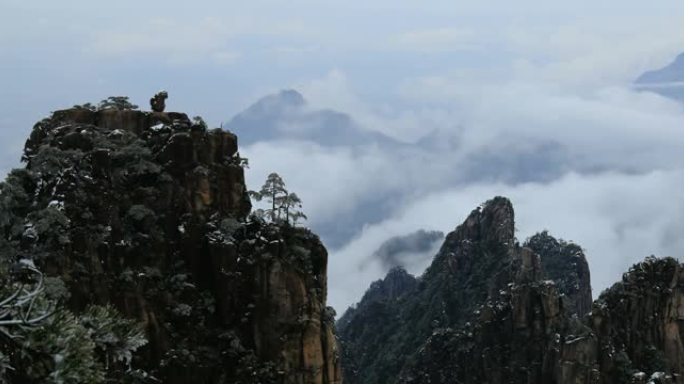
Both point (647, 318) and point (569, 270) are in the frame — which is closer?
point (647, 318)

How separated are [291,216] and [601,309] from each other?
36.3m

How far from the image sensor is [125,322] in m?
14.2

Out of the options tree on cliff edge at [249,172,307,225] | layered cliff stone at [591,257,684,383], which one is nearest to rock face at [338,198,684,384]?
layered cliff stone at [591,257,684,383]

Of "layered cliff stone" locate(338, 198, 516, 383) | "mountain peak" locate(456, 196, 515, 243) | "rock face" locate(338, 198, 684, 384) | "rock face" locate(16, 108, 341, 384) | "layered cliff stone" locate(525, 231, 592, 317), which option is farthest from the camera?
"layered cliff stone" locate(525, 231, 592, 317)

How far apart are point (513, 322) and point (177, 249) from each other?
44870 millimetres

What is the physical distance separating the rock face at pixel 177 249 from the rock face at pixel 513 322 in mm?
33954

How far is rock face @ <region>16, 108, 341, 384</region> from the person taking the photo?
35.5 meters

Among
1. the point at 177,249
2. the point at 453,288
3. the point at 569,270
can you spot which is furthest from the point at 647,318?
the point at 177,249

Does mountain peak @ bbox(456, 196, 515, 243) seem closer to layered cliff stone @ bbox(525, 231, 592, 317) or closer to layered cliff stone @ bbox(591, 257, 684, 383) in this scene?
layered cliff stone @ bbox(525, 231, 592, 317)

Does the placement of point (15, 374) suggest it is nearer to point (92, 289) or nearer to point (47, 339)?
point (47, 339)

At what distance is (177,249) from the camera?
3869 centimetres

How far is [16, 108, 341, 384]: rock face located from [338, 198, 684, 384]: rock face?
33954mm

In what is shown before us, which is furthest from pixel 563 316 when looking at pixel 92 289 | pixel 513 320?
pixel 92 289

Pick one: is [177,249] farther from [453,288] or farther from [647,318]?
[453,288]
